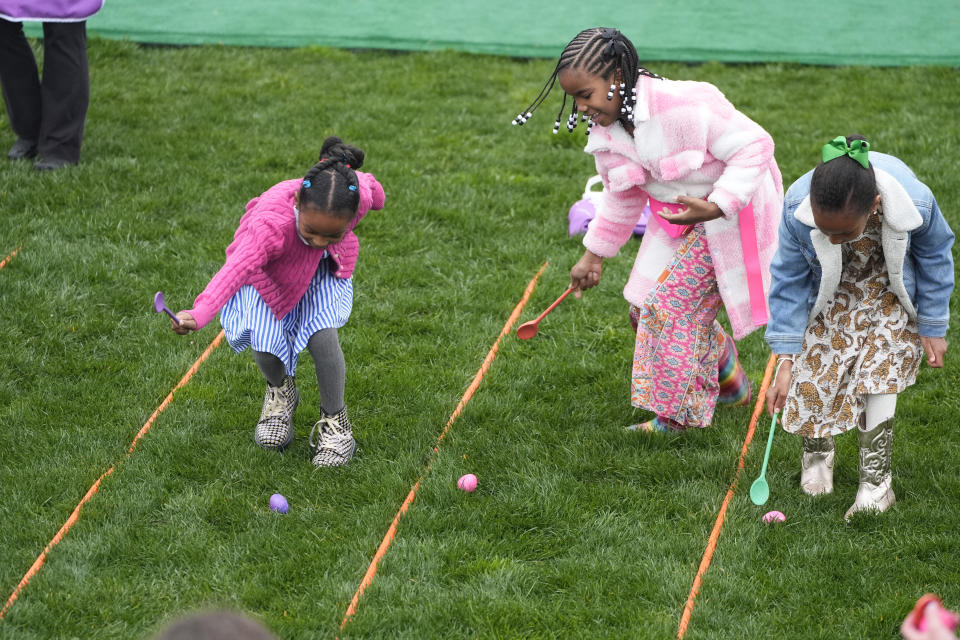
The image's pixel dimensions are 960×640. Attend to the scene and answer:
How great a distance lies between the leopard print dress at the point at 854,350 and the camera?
3174 mm

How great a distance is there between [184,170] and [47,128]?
0.74 metres

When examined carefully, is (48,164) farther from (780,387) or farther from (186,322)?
(780,387)

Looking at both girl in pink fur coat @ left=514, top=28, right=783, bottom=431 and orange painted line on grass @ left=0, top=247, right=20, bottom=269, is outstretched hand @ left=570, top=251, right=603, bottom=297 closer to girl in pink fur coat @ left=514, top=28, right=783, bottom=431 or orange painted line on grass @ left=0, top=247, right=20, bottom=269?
girl in pink fur coat @ left=514, top=28, right=783, bottom=431

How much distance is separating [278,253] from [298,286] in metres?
0.16

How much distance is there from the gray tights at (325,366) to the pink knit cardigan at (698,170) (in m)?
1.02

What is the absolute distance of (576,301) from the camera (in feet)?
16.0

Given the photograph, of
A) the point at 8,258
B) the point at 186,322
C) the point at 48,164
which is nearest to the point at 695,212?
the point at 186,322

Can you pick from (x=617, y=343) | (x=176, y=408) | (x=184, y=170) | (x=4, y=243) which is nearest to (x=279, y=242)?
(x=176, y=408)

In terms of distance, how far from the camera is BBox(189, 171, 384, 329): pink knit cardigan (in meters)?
3.27

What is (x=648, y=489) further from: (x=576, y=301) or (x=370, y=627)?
(x=576, y=301)

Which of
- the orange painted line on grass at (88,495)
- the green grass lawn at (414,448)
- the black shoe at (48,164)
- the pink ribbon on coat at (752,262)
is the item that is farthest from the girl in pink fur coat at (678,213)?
the black shoe at (48,164)

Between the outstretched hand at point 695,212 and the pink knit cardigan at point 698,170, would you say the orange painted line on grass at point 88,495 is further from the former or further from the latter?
the outstretched hand at point 695,212

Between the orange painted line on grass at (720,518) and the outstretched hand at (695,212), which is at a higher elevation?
the outstretched hand at (695,212)

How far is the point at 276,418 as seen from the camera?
376 cm
